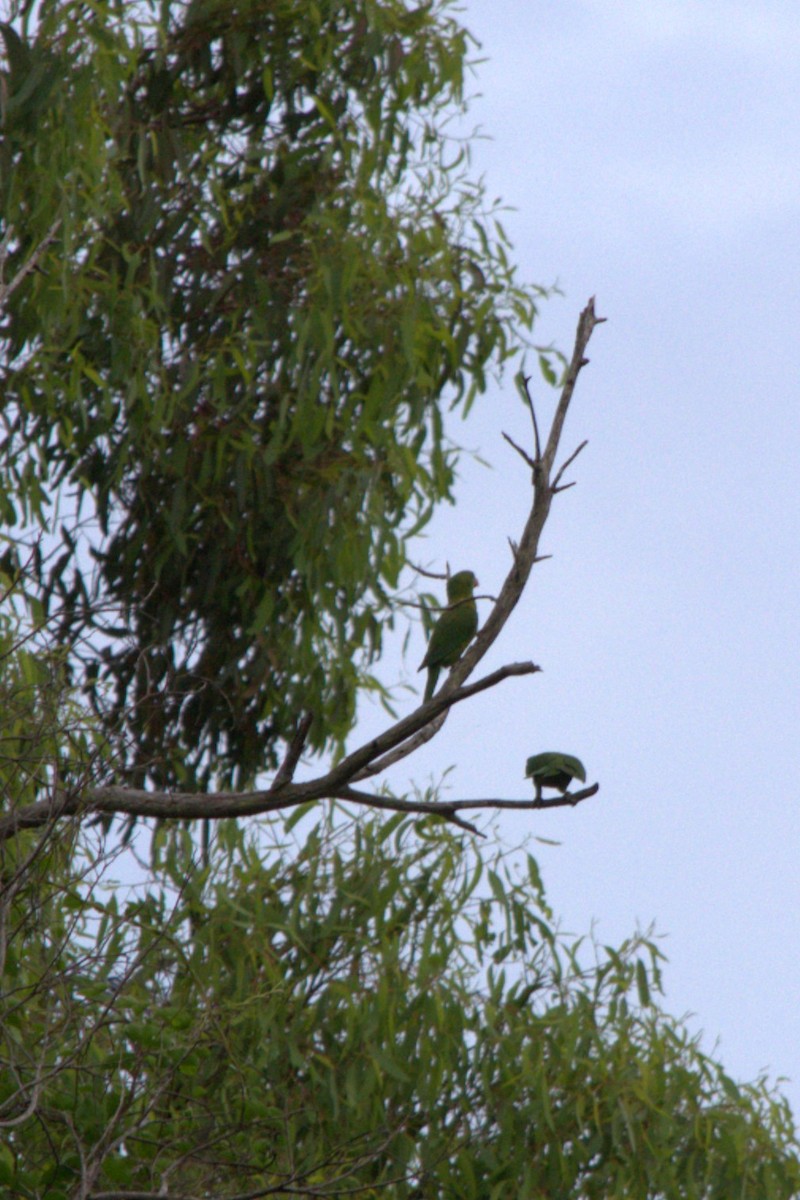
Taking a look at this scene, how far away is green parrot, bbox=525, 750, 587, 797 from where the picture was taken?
7.63 feet

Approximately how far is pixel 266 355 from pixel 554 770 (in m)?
3.06

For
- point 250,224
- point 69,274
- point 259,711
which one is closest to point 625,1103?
point 259,711

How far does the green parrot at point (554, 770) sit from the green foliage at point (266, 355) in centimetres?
263

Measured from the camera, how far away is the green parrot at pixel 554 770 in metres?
2.33

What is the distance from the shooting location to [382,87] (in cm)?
520

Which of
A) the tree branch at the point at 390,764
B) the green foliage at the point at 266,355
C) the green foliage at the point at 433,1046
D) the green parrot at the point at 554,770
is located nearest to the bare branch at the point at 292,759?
the tree branch at the point at 390,764

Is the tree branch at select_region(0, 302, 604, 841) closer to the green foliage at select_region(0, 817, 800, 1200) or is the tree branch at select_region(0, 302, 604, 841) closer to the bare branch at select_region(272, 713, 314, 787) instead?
the bare branch at select_region(272, 713, 314, 787)

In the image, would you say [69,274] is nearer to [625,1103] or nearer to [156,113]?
[156,113]

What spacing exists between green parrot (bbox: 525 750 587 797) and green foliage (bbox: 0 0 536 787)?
263 centimetres

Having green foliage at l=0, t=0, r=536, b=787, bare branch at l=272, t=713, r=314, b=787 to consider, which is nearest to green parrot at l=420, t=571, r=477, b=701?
bare branch at l=272, t=713, r=314, b=787

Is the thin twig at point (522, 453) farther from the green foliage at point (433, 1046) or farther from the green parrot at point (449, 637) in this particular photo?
the green foliage at point (433, 1046)

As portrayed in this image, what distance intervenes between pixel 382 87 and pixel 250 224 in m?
0.61

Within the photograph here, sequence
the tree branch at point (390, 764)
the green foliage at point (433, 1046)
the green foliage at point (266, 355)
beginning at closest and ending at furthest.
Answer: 1. the tree branch at point (390, 764)
2. the green foliage at point (433, 1046)
3. the green foliage at point (266, 355)

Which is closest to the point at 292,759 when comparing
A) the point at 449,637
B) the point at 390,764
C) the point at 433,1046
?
the point at 390,764
